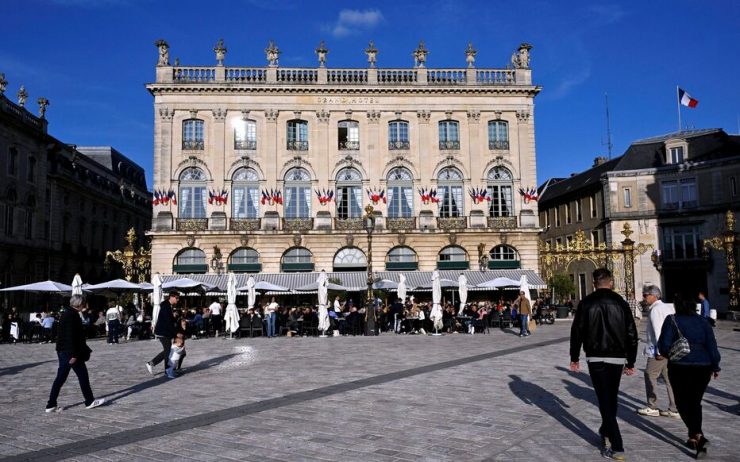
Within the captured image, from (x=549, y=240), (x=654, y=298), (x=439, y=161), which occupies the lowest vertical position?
(x=654, y=298)

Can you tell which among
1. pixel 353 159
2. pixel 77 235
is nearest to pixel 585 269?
pixel 353 159

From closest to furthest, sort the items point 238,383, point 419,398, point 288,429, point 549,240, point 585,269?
point 288,429 → point 419,398 → point 238,383 → point 585,269 → point 549,240

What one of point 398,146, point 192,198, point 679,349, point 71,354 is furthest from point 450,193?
point 679,349

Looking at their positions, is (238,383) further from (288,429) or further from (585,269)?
(585,269)

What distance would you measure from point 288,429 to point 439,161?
31.1m

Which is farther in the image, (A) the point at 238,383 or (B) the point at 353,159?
(B) the point at 353,159

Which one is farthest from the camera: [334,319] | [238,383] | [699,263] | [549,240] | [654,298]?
[549,240]

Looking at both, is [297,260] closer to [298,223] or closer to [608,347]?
[298,223]

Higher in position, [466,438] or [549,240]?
[549,240]

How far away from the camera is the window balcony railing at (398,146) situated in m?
37.2

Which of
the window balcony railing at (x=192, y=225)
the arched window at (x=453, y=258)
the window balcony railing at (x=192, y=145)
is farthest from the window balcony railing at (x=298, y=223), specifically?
the arched window at (x=453, y=258)

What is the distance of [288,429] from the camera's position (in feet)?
23.9

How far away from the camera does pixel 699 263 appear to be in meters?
42.1

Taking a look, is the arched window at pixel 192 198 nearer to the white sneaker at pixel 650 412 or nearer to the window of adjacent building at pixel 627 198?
the window of adjacent building at pixel 627 198
